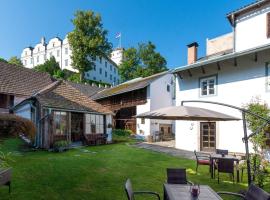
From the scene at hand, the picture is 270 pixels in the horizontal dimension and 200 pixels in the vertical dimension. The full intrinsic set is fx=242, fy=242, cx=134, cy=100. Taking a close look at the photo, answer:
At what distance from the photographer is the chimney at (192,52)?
1969cm

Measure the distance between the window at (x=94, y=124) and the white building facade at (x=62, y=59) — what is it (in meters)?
38.9

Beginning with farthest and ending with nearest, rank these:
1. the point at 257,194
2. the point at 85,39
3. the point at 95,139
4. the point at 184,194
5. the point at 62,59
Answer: the point at 62,59 → the point at 85,39 → the point at 95,139 → the point at 184,194 → the point at 257,194

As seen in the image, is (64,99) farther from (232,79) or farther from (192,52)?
(232,79)

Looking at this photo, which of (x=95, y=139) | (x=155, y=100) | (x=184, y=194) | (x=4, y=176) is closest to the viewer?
(x=184, y=194)

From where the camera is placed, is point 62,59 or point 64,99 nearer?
point 64,99

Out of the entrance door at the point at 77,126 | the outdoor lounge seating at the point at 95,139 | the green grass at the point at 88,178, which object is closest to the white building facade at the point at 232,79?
the green grass at the point at 88,178

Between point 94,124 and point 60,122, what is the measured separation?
3.66 meters

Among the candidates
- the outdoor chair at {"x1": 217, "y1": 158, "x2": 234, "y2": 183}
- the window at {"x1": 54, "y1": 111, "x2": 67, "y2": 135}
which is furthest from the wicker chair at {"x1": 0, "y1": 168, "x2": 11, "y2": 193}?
the window at {"x1": 54, "y1": 111, "x2": 67, "y2": 135}

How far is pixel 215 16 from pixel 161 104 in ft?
40.5

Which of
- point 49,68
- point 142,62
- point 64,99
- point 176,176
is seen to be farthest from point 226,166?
point 49,68

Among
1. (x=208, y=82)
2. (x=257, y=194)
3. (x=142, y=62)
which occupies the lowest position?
(x=257, y=194)

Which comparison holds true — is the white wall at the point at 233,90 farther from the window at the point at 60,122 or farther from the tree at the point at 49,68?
the tree at the point at 49,68

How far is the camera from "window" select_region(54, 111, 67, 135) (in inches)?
717

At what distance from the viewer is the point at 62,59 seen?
210ft
